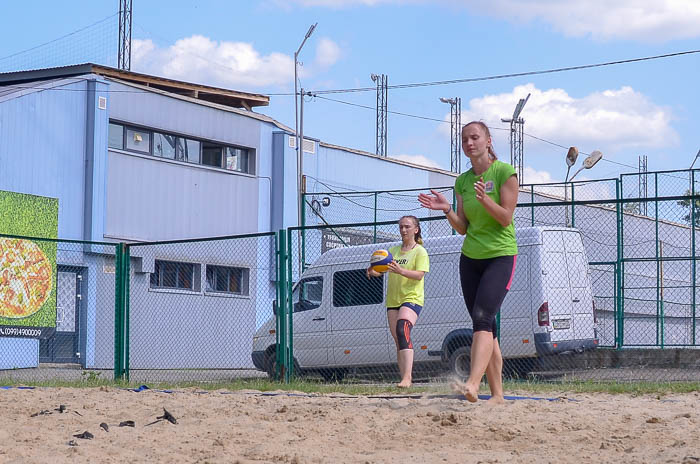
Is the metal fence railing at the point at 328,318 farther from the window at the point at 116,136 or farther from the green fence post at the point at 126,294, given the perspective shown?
the window at the point at 116,136

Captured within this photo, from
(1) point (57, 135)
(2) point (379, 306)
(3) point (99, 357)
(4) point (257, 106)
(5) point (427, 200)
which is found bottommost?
(3) point (99, 357)

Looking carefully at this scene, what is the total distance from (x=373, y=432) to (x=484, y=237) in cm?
152

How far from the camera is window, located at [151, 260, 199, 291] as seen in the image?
22.0m

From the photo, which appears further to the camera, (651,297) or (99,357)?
(651,297)

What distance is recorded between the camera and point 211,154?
24.6 meters

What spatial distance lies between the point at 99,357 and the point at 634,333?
10143mm

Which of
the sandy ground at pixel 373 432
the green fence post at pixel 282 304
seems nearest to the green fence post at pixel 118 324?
the green fence post at pixel 282 304

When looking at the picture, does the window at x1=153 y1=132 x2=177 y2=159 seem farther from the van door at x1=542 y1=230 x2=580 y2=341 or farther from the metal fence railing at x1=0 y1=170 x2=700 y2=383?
the van door at x1=542 y1=230 x2=580 y2=341

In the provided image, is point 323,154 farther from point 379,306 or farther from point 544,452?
point 544,452

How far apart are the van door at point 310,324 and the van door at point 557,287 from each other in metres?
3.28

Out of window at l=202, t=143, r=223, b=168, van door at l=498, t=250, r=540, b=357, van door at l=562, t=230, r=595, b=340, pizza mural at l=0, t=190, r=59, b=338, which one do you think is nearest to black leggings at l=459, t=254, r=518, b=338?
van door at l=498, t=250, r=540, b=357

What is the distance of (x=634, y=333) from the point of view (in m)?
17.9

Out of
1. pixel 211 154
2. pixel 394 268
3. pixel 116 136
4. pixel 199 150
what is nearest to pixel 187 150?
pixel 199 150

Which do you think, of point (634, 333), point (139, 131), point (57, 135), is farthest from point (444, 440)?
point (139, 131)
